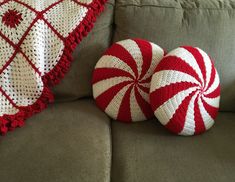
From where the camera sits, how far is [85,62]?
1.29m

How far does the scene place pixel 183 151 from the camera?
1.05 m

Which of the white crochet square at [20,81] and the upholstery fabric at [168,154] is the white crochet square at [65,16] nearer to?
the white crochet square at [20,81]

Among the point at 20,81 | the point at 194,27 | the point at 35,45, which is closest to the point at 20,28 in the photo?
the point at 35,45

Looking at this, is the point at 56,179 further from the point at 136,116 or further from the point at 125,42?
the point at 125,42

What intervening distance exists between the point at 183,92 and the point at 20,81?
641 mm

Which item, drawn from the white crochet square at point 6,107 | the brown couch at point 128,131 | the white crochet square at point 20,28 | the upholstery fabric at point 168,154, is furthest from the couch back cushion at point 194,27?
the white crochet square at point 6,107

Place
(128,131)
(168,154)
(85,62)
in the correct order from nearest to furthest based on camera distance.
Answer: (168,154), (128,131), (85,62)

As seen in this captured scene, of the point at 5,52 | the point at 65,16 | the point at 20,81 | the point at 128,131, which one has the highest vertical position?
the point at 65,16

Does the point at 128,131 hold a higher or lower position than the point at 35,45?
lower

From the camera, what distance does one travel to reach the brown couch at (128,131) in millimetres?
972

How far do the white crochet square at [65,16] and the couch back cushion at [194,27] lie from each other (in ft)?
0.62

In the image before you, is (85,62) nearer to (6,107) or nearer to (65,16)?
(65,16)

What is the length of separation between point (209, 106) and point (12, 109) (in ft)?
2.49

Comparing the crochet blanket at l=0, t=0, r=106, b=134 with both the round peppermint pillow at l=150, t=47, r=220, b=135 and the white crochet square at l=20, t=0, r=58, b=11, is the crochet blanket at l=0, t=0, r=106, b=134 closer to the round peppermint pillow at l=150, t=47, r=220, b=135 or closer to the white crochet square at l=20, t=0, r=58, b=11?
the white crochet square at l=20, t=0, r=58, b=11
